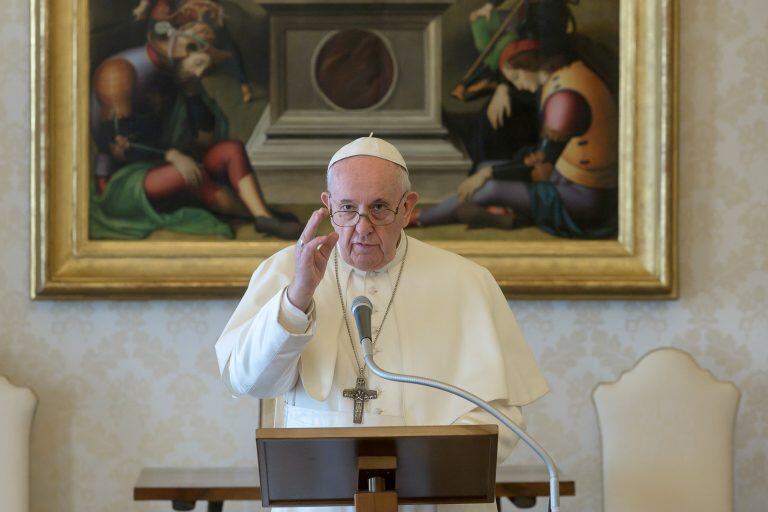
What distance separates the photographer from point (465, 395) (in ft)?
8.46

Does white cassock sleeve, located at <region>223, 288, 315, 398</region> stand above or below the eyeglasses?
below

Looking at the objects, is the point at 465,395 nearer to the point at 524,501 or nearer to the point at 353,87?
the point at 524,501

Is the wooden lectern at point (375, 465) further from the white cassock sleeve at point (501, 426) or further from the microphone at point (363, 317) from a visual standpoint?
the white cassock sleeve at point (501, 426)

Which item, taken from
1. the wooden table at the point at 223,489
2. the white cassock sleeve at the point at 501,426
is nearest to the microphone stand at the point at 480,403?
the white cassock sleeve at the point at 501,426

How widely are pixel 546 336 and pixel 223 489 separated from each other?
1.62 metres

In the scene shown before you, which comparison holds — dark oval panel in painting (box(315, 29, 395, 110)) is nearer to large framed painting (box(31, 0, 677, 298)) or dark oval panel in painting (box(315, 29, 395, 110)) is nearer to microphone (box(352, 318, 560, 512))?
large framed painting (box(31, 0, 677, 298))

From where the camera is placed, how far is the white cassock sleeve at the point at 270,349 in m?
2.91

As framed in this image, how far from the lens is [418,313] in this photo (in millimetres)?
3465

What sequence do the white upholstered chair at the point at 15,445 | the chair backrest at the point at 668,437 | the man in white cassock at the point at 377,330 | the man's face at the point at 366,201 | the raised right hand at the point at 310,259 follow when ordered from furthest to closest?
the chair backrest at the point at 668,437 → the white upholstered chair at the point at 15,445 → the man's face at the point at 366,201 → the man in white cassock at the point at 377,330 → the raised right hand at the point at 310,259

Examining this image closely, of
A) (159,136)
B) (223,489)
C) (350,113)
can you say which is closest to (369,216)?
(223,489)

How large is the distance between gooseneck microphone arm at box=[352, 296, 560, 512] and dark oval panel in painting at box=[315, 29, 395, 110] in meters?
2.46

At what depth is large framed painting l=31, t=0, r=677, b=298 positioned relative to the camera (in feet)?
16.3

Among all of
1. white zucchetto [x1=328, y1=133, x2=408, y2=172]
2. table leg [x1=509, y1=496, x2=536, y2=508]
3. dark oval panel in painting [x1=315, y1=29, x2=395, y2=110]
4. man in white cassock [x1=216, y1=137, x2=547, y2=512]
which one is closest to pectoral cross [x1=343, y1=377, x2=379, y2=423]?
man in white cassock [x1=216, y1=137, x2=547, y2=512]

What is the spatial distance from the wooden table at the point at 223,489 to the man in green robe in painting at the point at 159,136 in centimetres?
111
